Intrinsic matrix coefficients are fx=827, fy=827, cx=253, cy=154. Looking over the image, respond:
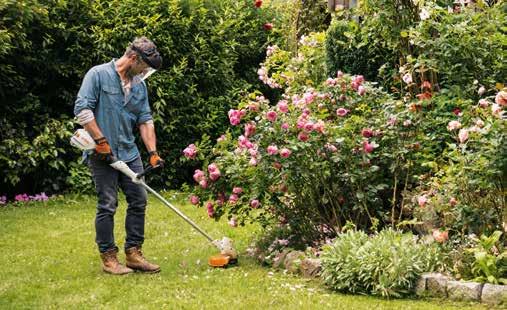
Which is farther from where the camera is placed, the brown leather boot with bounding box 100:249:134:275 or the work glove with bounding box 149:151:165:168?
the work glove with bounding box 149:151:165:168

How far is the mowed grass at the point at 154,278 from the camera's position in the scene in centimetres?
510

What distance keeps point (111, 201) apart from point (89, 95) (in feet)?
2.51

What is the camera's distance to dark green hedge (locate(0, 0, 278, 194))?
922 centimetres

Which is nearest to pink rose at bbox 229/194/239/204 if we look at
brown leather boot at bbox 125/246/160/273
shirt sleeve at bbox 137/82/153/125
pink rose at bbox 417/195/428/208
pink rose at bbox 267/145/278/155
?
pink rose at bbox 267/145/278/155

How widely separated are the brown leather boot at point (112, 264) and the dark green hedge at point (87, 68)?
11.2ft

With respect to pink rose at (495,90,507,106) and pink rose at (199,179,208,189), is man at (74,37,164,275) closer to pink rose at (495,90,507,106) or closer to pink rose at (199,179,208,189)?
pink rose at (199,179,208,189)

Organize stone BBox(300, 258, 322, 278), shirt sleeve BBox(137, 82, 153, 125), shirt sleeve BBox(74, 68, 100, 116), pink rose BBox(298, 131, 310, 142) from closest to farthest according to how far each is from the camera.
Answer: stone BBox(300, 258, 322, 278)
shirt sleeve BBox(74, 68, 100, 116)
pink rose BBox(298, 131, 310, 142)
shirt sleeve BBox(137, 82, 153, 125)

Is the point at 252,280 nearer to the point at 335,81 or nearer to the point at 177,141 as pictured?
the point at 335,81

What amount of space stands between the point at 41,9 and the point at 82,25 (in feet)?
2.49

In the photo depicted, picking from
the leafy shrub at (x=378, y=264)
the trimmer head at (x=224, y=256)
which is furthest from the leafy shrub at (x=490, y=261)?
the trimmer head at (x=224, y=256)

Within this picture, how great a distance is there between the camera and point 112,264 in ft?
19.5

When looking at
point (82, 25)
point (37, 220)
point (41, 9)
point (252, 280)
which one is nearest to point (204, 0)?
point (82, 25)

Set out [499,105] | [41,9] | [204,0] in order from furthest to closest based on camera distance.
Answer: [204,0] < [41,9] < [499,105]

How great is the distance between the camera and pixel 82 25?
9.59 meters
